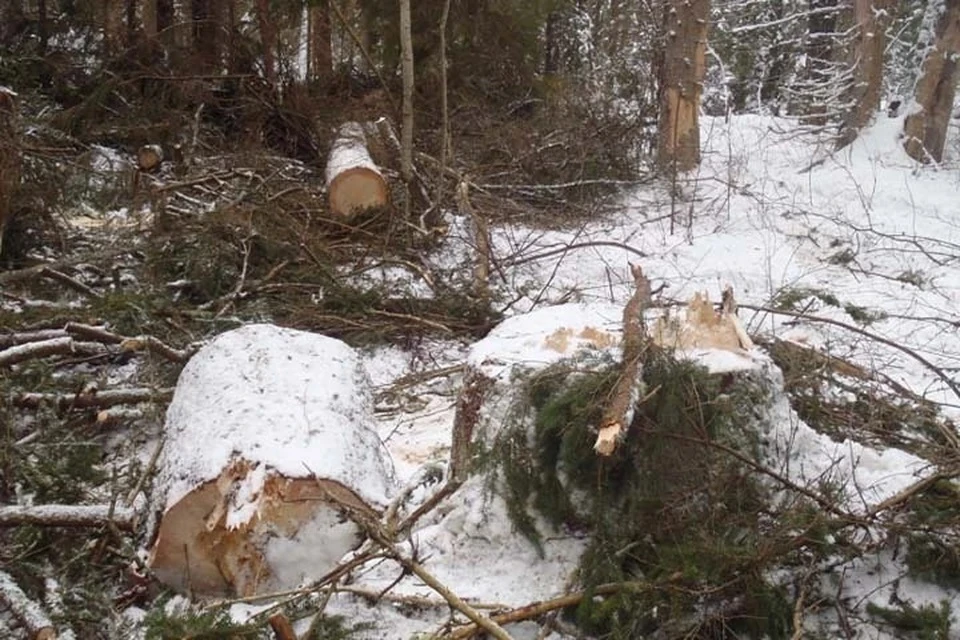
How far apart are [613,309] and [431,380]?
4.92 ft

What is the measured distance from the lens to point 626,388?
2930 mm

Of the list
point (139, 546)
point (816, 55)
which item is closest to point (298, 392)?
point (139, 546)

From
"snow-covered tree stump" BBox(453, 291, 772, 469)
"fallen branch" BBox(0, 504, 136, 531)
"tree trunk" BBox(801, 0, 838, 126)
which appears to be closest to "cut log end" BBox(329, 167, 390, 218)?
"snow-covered tree stump" BBox(453, 291, 772, 469)

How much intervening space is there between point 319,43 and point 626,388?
9530 mm

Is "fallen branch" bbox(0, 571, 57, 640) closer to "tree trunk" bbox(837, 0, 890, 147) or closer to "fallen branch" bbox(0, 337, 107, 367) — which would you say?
"fallen branch" bbox(0, 337, 107, 367)

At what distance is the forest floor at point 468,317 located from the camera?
2979 millimetres

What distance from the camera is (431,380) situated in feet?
16.8

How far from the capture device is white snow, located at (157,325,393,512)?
10.2 feet

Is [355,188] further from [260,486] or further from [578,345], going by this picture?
[260,486]

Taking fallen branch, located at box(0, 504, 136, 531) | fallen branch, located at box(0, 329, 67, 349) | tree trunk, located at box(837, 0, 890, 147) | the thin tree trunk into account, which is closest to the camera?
fallen branch, located at box(0, 504, 136, 531)

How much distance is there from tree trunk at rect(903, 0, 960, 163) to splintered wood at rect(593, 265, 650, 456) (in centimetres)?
832

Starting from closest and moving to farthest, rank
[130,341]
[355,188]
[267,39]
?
[130,341], [355,188], [267,39]

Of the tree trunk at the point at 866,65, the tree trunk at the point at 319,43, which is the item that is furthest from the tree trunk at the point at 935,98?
the tree trunk at the point at 319,43

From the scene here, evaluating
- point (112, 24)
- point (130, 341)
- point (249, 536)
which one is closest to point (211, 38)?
point (112, 24)
